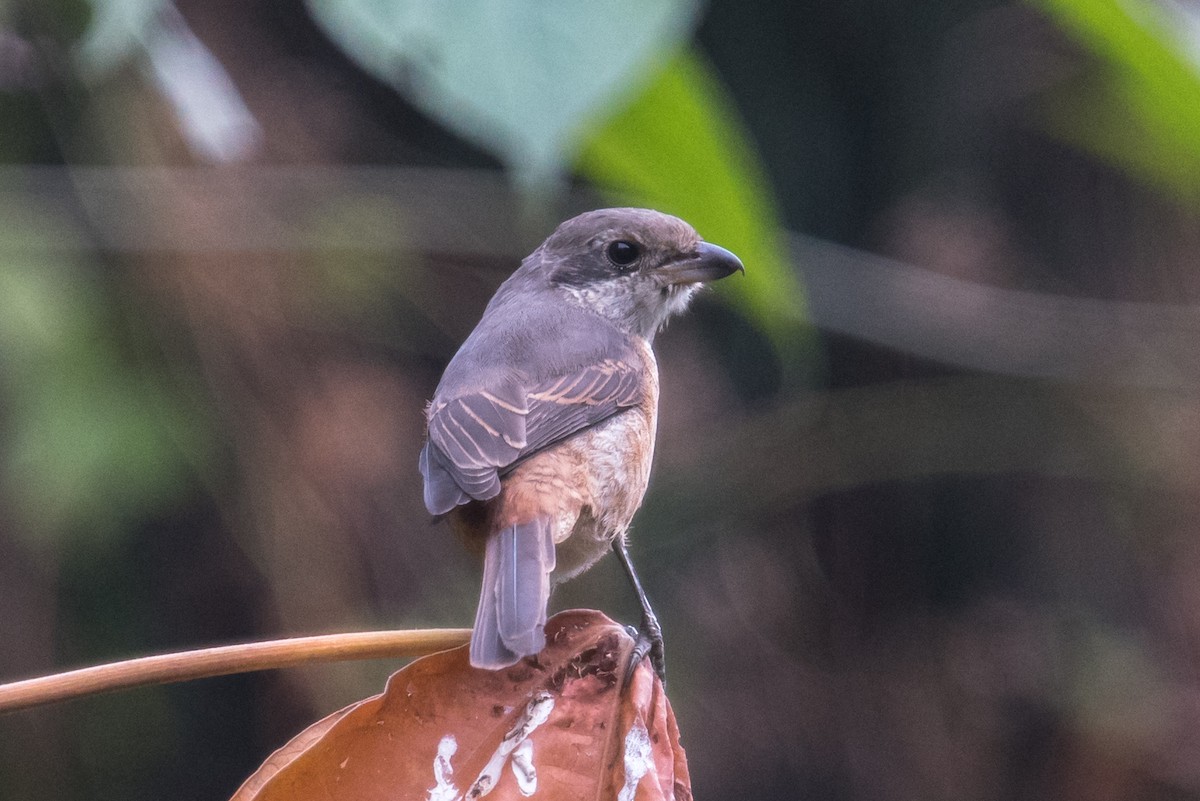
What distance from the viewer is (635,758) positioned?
1.62 metres

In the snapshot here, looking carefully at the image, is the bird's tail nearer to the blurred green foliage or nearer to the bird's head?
the bird's head

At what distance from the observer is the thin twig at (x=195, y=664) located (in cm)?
123

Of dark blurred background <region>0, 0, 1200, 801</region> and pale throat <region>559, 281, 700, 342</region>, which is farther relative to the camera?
dark blurred background <region>0, 0, 1200, 801</region>

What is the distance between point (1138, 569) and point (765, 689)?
5.17 feet

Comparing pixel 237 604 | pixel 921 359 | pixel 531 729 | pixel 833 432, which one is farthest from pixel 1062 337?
pixel 531 729

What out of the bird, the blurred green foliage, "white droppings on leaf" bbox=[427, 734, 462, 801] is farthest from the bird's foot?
the blurred green foliage

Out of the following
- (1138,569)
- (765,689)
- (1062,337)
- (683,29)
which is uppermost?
(683,29)

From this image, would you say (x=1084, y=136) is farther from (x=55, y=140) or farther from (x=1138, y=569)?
(x=55, y=140)

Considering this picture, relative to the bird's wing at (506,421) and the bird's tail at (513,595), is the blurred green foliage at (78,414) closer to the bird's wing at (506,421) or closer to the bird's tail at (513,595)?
the bird's wing at (506,421)

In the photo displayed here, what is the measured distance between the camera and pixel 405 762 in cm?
162

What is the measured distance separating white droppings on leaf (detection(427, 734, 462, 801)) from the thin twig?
0.22 metres

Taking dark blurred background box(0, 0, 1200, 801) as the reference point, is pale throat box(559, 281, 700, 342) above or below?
above

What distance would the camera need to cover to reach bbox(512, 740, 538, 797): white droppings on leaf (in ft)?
5.32

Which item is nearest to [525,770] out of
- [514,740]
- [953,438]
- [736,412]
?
[514,740]
